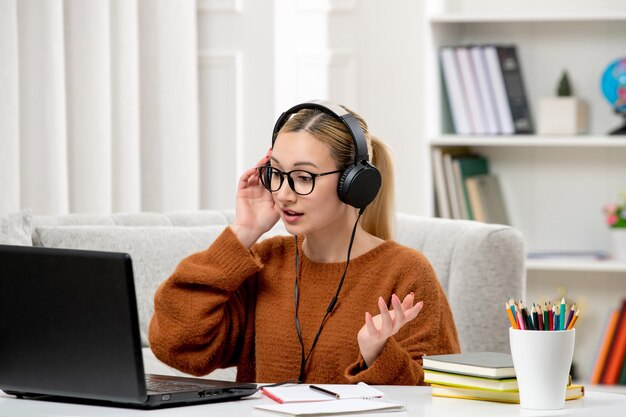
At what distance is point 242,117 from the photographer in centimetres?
340

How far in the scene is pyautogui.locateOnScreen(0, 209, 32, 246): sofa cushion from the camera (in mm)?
1979

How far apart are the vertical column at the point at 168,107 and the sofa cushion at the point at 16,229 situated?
1.06m

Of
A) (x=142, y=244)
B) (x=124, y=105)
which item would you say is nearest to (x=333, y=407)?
(x=142, y=244)

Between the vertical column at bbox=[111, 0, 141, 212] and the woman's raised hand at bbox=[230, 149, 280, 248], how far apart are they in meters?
1.28

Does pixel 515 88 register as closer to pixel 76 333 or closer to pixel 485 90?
pixel 485 90

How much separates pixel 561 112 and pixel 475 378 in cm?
226

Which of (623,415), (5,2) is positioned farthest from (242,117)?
(623,415)

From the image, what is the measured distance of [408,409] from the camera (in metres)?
1.21

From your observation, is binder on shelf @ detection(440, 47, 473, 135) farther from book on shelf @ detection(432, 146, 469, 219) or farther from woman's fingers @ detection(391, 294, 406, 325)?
woman's fingers @ detection(391, 294, 406, 325)

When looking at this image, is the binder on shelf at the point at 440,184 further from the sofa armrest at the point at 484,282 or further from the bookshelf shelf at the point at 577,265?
the sofa armrest at the point at 484,282

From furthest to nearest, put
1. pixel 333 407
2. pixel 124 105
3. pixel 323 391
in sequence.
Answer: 1. pixel 124 105
2. pixel 323 391
3. pixel 333 407

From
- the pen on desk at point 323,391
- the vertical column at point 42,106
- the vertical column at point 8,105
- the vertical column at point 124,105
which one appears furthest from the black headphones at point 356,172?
the vertical column at point 124,105

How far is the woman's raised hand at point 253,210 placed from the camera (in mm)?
1674

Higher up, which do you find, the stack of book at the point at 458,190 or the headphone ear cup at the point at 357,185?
the headphone ear cup at the point at 357,185
